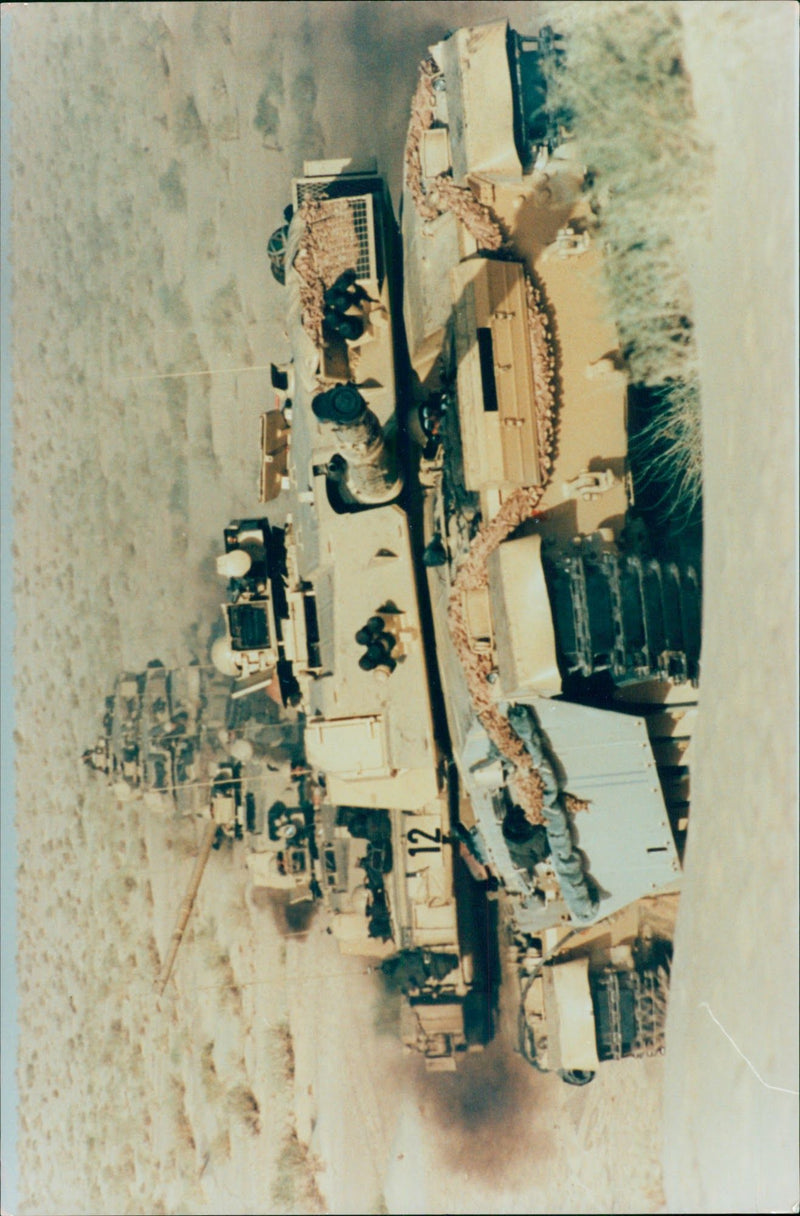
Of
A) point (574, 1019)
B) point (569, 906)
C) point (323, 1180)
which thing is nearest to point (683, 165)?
point (569, 906)

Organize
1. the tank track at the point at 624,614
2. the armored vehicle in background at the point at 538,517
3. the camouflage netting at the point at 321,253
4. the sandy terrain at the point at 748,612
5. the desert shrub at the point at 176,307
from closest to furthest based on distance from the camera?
the sandy terrain at the point at 748,612
the tank track at the point at 624,614
the armored vehicle in background at the point at 538,517
the camouflage netting at the point at 321,253
the desert shrub at the point at 176,307

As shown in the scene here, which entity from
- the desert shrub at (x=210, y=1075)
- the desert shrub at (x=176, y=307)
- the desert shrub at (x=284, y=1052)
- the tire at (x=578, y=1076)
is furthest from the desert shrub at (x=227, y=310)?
the tire at (x=578, y=1076)

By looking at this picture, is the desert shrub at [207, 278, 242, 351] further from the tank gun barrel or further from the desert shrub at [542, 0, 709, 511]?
the tank gun barrel

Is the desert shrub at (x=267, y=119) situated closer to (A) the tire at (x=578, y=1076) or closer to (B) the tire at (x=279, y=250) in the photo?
(B) the tire at (x=279, y=250)

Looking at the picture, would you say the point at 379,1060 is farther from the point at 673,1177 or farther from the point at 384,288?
the point at 384,288

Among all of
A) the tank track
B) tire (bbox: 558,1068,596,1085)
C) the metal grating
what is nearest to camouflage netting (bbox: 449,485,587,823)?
the tank track

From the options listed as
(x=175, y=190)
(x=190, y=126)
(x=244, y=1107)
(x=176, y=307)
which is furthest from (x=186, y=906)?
(x=190, y=126)
